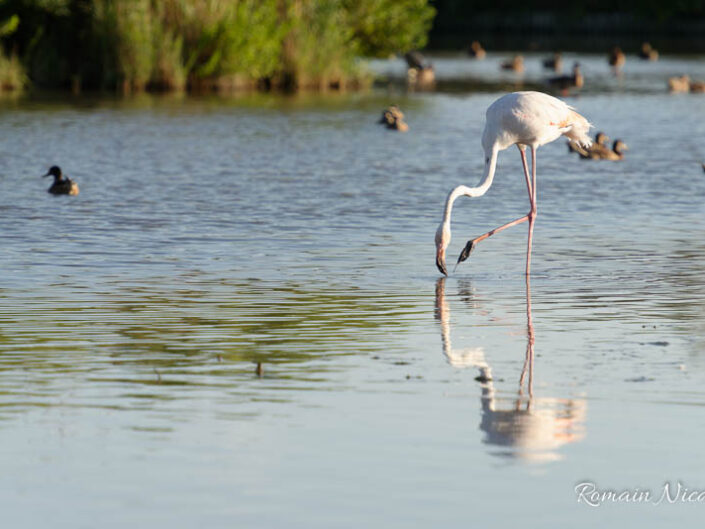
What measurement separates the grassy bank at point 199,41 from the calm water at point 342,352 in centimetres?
1734

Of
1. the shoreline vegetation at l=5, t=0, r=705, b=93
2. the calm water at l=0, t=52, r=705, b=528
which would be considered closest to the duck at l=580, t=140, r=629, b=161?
the calm water at l=0, t=52, r=705, b=528

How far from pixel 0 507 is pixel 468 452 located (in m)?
1.96

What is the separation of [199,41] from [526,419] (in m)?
30.4

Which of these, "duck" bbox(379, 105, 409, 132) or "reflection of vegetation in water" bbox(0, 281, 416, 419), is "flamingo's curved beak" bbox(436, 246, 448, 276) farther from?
"duck" bbox(379, 105, 409, 132)

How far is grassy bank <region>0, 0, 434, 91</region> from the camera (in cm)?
3597

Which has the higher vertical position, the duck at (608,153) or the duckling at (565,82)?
the duck at (608,153)

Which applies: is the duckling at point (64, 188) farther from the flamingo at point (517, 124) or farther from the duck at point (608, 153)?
the duck at point (608, 153)

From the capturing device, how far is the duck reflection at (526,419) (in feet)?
20.9

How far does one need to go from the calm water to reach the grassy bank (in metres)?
17.3

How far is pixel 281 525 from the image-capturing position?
5.41m

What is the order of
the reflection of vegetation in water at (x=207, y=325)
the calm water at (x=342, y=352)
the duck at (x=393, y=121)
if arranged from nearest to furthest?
the calm water at (x=342, y=352)
the reflection of vegetation in water at (x=207, y=325)
the duck at (x=393, y=121)

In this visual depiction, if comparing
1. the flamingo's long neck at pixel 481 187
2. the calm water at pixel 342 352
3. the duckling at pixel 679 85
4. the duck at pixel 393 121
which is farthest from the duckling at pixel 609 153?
the duckling at pixel 679 85

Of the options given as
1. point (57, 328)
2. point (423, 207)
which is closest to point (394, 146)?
point (423, 207)

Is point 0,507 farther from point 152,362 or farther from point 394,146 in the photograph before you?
point 394,146
